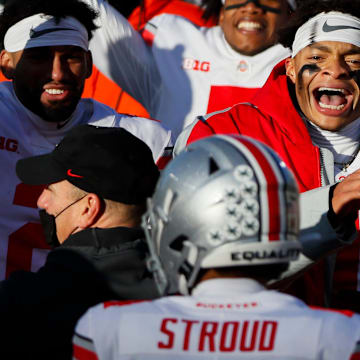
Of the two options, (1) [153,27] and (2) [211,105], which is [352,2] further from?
(1) [153,27]

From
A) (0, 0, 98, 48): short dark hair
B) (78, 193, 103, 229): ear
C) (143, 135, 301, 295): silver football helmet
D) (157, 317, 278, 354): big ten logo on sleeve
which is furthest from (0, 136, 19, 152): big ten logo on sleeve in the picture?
(157, 317, 278, 354): big ten logo on sleeve

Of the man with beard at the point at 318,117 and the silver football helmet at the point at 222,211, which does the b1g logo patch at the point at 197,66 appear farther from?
the silver football helmet at the point at 222,211

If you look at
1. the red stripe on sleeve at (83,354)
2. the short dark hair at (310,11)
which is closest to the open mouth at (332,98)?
the short dark hair at (310,11)

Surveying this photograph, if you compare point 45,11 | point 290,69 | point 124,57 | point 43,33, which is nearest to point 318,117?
point 290,69

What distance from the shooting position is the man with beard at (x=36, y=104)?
3.67 metres

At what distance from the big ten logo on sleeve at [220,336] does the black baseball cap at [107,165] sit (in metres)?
0.67

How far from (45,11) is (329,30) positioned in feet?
4.75

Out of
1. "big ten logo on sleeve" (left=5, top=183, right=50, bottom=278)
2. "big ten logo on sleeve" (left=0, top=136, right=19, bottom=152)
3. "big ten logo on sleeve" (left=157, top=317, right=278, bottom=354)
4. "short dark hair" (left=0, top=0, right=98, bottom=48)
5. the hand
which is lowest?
"big ten logo on sleeve" (left=5, top=183, right=50, bottom=278)

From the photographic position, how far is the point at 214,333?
1.78 metres

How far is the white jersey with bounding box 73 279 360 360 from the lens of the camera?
1771mm

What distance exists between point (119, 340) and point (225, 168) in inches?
18.2

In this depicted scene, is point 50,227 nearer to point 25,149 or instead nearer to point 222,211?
point 222,211

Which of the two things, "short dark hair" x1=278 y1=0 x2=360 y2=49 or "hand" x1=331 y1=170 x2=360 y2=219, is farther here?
"short dark hair" x1=278 y1=0 x2=360 y2=49

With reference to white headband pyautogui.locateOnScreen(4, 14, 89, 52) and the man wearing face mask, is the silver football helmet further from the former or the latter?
white headband pyautogui.locateOnScreen(4, 14, 89, 52)
